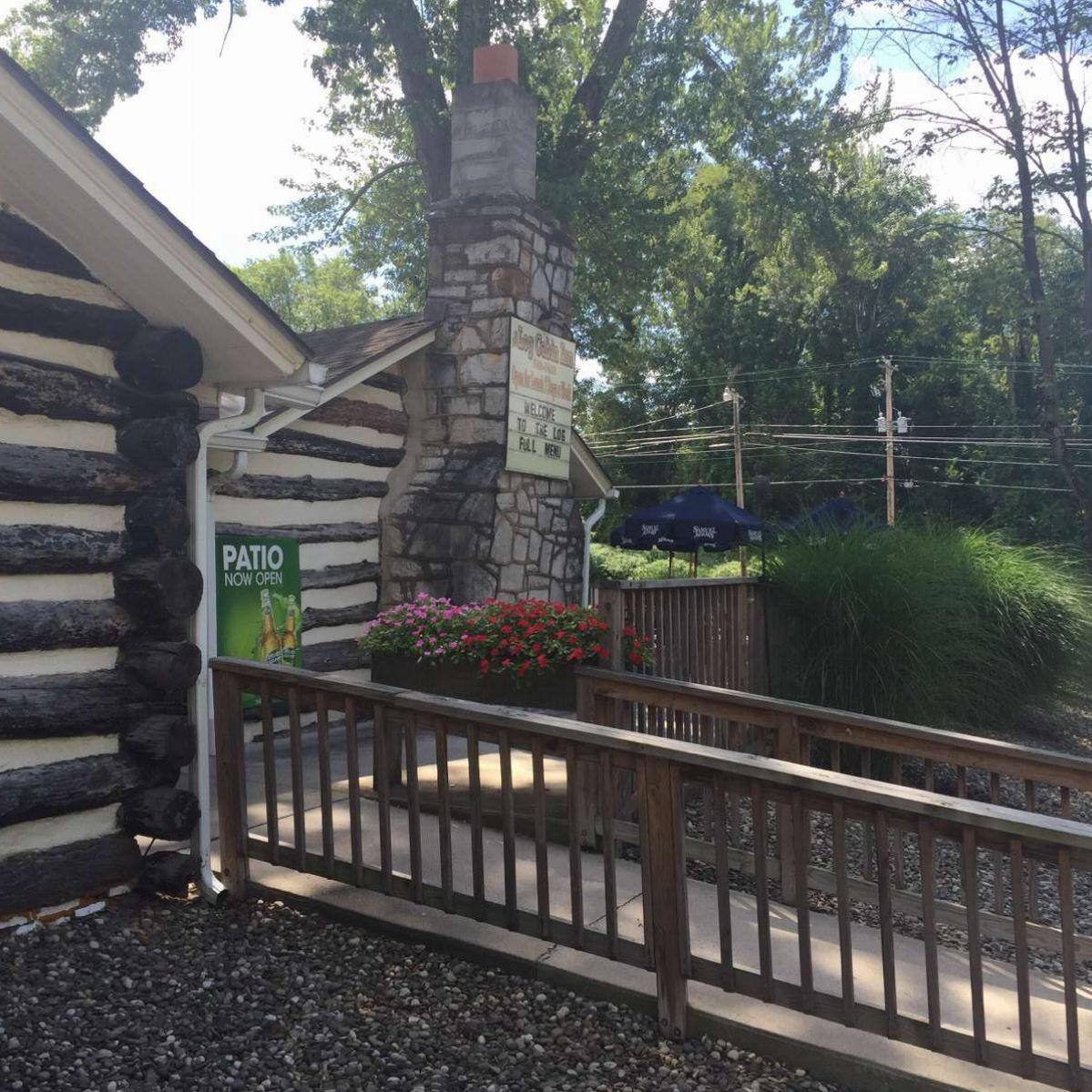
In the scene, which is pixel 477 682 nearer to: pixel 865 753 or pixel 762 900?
pixel 865 753

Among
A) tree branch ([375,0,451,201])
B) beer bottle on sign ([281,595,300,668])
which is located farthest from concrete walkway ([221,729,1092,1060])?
tree branch ([375,0,451,201])

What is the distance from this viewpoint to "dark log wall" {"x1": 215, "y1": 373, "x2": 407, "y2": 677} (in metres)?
7.23

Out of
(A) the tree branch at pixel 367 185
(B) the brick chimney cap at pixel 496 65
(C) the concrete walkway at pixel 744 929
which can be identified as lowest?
(C) the concrete walkway at pixel 744 929

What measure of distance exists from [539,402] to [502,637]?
12.3 ft

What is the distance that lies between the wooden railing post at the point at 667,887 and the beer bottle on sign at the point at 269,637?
180 inches

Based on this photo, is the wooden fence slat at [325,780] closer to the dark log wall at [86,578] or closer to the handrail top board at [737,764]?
the handrail top board at [737,764]

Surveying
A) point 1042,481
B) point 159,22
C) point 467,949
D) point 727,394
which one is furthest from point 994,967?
point 1042,481

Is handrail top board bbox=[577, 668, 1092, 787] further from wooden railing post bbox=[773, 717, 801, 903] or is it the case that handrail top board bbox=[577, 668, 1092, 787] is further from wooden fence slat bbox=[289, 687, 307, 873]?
wooden fence slat bbox=[289, 687, 307, 873]

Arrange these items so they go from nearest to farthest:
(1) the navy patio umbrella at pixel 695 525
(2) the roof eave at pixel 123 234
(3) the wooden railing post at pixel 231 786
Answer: (2) the roof eave at pixel 123 234
(3) the wooden railing post at pixel 231 786
(1) the navy patio umbrella at pixel 695 525

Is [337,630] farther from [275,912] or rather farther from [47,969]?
[47,969]

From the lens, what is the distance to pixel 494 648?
19.3ft

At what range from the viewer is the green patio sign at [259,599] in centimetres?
675

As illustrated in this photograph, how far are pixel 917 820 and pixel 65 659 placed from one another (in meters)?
3.23

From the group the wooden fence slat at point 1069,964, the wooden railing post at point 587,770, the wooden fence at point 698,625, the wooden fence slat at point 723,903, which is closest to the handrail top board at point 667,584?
the wooden fence at point 698,625
